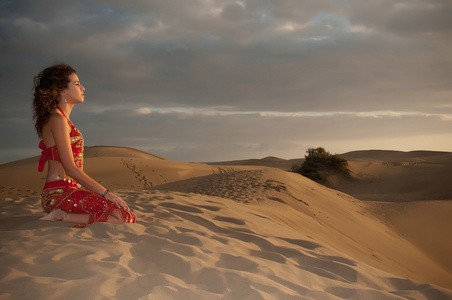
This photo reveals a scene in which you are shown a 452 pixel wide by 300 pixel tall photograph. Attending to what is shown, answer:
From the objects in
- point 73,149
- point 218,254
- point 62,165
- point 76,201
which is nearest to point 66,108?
point 73,149

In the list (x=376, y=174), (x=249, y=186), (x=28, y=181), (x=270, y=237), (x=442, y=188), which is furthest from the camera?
(x=376, y=174)

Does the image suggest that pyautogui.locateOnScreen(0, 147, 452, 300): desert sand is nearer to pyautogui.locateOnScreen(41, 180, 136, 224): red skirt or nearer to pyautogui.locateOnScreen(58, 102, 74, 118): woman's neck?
pyautogui.locateOnScreen(41, 180, 136, 224): red skirt

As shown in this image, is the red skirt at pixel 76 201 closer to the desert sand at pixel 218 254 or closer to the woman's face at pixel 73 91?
the desert sand at pixel 218 254

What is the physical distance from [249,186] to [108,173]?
11452 mm

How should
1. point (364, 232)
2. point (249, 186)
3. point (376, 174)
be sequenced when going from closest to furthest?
1. point (364, 232)
2. point (249, 186)
3. point (376, 174)

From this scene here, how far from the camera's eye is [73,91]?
12.6 feet

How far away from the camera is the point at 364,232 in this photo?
789cm

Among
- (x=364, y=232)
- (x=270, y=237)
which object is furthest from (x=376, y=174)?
(x=270, y=237)

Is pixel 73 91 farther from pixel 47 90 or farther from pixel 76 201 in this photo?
pixel 76 201

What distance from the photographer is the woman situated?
145 inches

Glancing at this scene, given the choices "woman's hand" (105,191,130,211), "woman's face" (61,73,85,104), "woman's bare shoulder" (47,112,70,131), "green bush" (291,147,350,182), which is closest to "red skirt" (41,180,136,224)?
"woman's hand" (105,191,130,211)

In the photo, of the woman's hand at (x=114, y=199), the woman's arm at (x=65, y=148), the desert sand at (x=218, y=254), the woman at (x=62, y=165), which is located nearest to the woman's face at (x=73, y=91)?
the woman at (x=62, y=165)

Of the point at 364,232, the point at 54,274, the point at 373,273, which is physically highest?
the point at 54,274

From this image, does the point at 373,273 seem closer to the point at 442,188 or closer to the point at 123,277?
the point at 123,277
